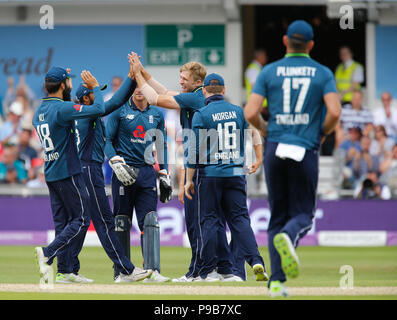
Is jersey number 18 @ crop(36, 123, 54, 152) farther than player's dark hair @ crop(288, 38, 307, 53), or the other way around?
jersey number 18 @ crop(36, 123, 54, 152)

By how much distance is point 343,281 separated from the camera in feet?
35.5

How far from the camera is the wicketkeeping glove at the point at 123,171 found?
10969mm

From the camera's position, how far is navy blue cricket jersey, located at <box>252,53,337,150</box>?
321 inches

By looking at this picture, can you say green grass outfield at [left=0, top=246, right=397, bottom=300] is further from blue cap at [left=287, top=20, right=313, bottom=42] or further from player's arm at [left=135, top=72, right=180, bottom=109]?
blue cap at [left=287, top=20, right=313, bottom=42]

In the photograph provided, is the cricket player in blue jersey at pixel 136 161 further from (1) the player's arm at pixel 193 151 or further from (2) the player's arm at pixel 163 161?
(1) the player's arm at pixel 193 151

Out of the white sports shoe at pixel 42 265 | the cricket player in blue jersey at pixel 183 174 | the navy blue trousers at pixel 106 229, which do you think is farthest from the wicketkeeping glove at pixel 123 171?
the white sports shoe at pixel 42 265

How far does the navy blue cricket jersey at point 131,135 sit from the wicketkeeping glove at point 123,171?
230 mm

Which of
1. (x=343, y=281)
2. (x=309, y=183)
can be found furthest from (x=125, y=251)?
(x=309, y=183)

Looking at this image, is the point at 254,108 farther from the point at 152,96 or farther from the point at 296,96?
the point at 152,96

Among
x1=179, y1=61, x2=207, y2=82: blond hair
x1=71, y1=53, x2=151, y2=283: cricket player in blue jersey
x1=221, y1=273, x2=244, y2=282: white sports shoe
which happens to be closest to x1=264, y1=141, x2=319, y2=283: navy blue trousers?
x1=71, y1=53, x2=151, y2=283: cricket player in blue jersey

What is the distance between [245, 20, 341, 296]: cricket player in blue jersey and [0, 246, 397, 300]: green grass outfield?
2.86ft

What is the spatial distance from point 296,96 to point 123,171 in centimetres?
345

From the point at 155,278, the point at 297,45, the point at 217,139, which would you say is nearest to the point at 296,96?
the point at 297,45

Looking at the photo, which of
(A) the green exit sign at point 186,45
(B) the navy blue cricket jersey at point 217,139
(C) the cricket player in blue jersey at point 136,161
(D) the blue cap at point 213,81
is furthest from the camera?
(A) the green exit sign at point 186,45
